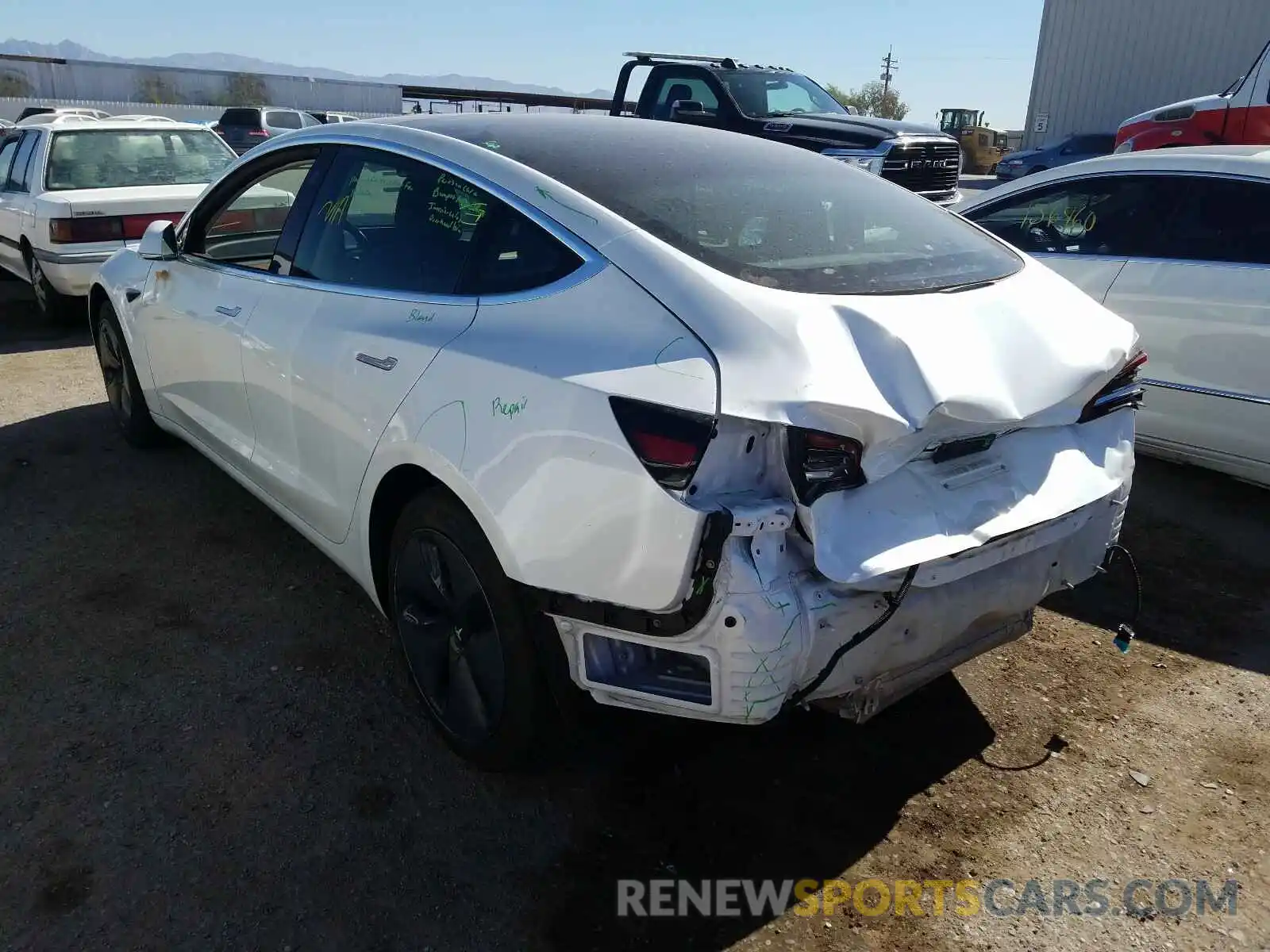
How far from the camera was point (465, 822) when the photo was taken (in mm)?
2588

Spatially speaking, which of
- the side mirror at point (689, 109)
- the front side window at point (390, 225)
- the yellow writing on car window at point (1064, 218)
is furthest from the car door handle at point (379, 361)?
the side mirror at point (689, 109)

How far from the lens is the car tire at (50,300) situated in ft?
26.3

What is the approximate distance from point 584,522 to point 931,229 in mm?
1573

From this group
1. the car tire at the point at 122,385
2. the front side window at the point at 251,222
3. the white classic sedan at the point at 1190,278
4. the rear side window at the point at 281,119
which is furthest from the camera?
the rear side window at the point at 281,119

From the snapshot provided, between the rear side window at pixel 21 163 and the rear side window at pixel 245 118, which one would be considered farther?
the rear side window at pixel 245 118

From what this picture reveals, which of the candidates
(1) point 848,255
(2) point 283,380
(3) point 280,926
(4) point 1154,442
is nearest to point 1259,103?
(4) point 1154,442

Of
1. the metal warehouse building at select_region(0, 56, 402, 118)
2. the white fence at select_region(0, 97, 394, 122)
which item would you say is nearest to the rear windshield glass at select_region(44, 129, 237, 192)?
the white fence at select_region(0, 97, 394, 122)

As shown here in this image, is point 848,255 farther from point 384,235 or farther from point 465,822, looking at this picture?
point 465,822

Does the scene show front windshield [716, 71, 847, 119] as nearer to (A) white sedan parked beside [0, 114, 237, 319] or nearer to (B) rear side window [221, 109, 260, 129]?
(A) white sedan parked beside [0, 114, 237, 319]

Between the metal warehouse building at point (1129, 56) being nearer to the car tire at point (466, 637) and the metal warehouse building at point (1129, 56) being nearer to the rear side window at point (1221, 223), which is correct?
the rear side window at point (1221, 223)

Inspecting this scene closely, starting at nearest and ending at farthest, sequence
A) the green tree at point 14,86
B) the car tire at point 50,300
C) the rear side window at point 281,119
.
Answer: the car tire at point 50,300, the rear side window at point 281,119, the green tree at point 14,86

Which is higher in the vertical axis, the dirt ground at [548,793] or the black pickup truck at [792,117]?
the black pickup truck at [792,117]

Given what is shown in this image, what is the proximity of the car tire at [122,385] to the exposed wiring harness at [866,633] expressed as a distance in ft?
12.9

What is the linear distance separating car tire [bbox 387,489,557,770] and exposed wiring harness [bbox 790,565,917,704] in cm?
67
